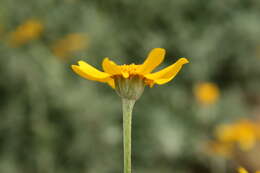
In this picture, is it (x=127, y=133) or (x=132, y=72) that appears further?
(x=132, y=72)

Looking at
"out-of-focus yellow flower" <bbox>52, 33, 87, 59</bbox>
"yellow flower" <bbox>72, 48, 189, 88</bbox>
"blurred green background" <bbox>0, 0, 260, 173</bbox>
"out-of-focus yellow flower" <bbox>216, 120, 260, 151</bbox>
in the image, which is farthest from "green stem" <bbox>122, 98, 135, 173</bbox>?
"out-of-focus yellow flower" <bbox>52, 33, 87, 59</bbox>

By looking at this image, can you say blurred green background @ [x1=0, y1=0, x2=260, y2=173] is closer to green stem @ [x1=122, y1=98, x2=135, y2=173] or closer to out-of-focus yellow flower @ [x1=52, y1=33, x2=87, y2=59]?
out-of-focus yellow flower @ [x1=52, y1=33, x2=87, y2=59]

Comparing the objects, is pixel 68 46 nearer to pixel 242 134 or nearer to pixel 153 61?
pixel 242 134

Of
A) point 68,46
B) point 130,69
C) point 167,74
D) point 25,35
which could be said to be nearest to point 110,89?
point 68,46

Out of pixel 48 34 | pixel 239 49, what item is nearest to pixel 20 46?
pixel 48 34

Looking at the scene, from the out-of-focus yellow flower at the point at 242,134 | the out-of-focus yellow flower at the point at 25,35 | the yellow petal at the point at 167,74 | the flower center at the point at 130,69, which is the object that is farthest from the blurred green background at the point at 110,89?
the yellow petal at the point at 167,74

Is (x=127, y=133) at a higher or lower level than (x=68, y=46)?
lower

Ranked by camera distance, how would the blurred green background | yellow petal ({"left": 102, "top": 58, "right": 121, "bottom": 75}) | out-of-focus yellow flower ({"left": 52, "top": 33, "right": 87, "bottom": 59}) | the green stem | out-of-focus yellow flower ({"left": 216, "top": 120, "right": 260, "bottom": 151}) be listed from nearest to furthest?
the green stem < yellow petal ({"left": 102, "top": 58, "right": 121, "bottom": 75}) < out-of-focus yellow flower ({"left": 216, "top": 120, "right": 260, "bottom": 151}) < the blurred green background < out-of-focus yellow flower ({"left": 52, "top": 33, "right": 87, "bottom": 59})
